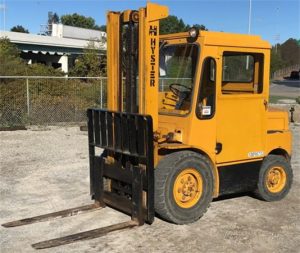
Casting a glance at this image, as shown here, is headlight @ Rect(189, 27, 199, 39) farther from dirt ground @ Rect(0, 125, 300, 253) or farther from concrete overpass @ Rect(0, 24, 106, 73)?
concrete overpass @ Rect(0, 24, 106, 73)

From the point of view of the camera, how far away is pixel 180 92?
601cm

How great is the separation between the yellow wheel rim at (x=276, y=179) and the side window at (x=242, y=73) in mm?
1265

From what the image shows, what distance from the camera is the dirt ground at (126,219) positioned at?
4914 millimetres

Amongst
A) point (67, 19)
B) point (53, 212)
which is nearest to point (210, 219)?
point (53, 212)

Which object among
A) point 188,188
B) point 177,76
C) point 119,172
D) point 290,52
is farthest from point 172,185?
point 290,52

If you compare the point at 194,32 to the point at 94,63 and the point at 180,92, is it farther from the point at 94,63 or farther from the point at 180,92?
the point at 94,63

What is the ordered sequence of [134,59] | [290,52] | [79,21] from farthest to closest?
[79,21] → [290,52] → [134,59]

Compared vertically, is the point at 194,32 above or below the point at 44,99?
above

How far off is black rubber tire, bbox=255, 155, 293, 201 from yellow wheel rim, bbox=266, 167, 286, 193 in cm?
5

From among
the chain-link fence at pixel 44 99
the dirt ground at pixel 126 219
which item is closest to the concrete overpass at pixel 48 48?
the chain-link fence at pixel 44 99

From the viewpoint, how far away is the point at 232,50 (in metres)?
5.77

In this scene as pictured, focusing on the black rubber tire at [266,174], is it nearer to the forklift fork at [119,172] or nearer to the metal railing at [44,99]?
the forklift fork at [119,172]

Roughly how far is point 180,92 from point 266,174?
1782 millimetres

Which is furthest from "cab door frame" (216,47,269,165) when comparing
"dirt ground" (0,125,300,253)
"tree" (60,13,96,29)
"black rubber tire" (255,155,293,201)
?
"tree" (60,13,96,29)
